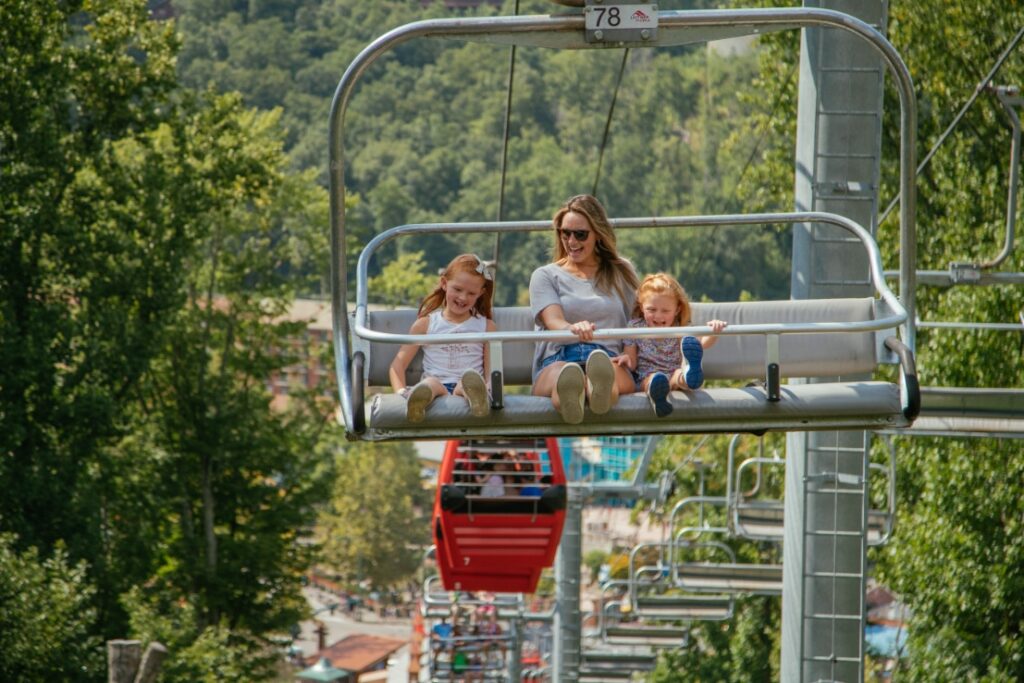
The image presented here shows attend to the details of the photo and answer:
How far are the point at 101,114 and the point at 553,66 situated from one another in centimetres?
9684

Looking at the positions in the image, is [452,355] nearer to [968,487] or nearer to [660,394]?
[660,394]

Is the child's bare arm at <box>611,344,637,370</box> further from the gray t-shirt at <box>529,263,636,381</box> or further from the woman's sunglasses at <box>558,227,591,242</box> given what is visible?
the woman's sunglasses at <box>558,227,591,242</box>

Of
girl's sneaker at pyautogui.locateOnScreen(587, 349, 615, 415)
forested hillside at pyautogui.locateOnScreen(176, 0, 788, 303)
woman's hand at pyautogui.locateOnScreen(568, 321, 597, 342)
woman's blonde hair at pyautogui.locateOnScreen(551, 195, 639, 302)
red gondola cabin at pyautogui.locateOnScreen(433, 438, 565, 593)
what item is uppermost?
forested hillside at pyautogui.locateOnScreen(176, 0, 788, 303)

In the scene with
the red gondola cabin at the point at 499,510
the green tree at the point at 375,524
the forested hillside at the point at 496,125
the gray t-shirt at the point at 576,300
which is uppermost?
the forested hillside at the point at 496,125

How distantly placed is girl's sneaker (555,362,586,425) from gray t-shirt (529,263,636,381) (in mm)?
722

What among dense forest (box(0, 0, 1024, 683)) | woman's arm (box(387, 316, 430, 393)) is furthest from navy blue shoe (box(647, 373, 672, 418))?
dense forest (box(0, 0, 1024, 683))

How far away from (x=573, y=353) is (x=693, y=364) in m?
0.48

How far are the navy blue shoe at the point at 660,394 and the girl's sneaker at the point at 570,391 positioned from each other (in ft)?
0.72

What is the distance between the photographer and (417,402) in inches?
203

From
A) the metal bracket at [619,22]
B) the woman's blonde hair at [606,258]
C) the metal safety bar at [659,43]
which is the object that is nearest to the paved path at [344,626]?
the woman's blonde hair at [606,258]

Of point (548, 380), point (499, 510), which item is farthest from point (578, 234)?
point (499, 510)

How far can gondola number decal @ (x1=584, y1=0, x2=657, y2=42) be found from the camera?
4.66 metres

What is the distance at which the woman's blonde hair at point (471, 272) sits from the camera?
584 centimetres

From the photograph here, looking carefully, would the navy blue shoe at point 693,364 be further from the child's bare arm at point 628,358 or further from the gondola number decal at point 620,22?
the gondola number decal at point 620,22
